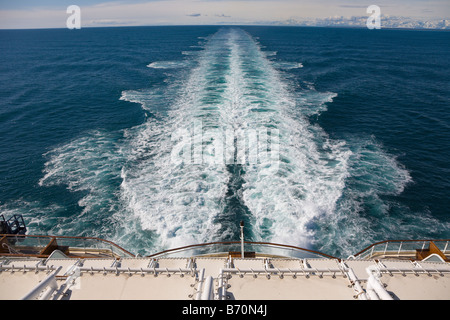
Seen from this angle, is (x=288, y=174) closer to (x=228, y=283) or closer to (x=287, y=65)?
(x=228, y=283)

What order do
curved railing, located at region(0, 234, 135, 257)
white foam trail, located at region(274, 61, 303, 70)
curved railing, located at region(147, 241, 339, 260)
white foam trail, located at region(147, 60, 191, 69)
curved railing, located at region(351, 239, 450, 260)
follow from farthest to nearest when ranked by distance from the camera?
white foam trail, located at region(147, 60, 191, 69) < white foam trail, located at region(274, 61, 303, 70) < curved railing, located at region(0, 234, 135, 257) < curved railing, located at region(351, 239, 450, 260) < curved railing, located at region(147, 241, 339, 260)

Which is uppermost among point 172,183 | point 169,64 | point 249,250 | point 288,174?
point 169,64

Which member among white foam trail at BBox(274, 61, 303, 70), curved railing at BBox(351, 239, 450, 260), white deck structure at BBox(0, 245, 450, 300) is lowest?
curved railing at BBox(351, 239, 450, 260)

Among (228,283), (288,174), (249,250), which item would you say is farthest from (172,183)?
(228,283)

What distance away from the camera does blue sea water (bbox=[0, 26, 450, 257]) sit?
19203 mm

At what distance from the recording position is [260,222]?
1911cm

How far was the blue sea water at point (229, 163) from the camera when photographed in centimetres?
1920

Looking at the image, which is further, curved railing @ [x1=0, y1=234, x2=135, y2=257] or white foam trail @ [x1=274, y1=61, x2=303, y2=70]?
white foam trail @ [x1=274, y1=61, x2=303, y2=70]

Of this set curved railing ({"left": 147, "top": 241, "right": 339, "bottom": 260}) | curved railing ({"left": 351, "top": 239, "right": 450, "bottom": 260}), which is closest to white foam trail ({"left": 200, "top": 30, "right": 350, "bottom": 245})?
curved railing ({"left": 351, "top": 239, "right": 450, "bottom": 260})

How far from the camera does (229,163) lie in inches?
989

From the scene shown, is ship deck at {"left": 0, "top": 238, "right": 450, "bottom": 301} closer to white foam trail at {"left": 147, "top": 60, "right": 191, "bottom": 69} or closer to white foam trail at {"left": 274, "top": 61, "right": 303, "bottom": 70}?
white foam trail at {"left": 274, "top": 61, "right": 303, "bottom": 70}
